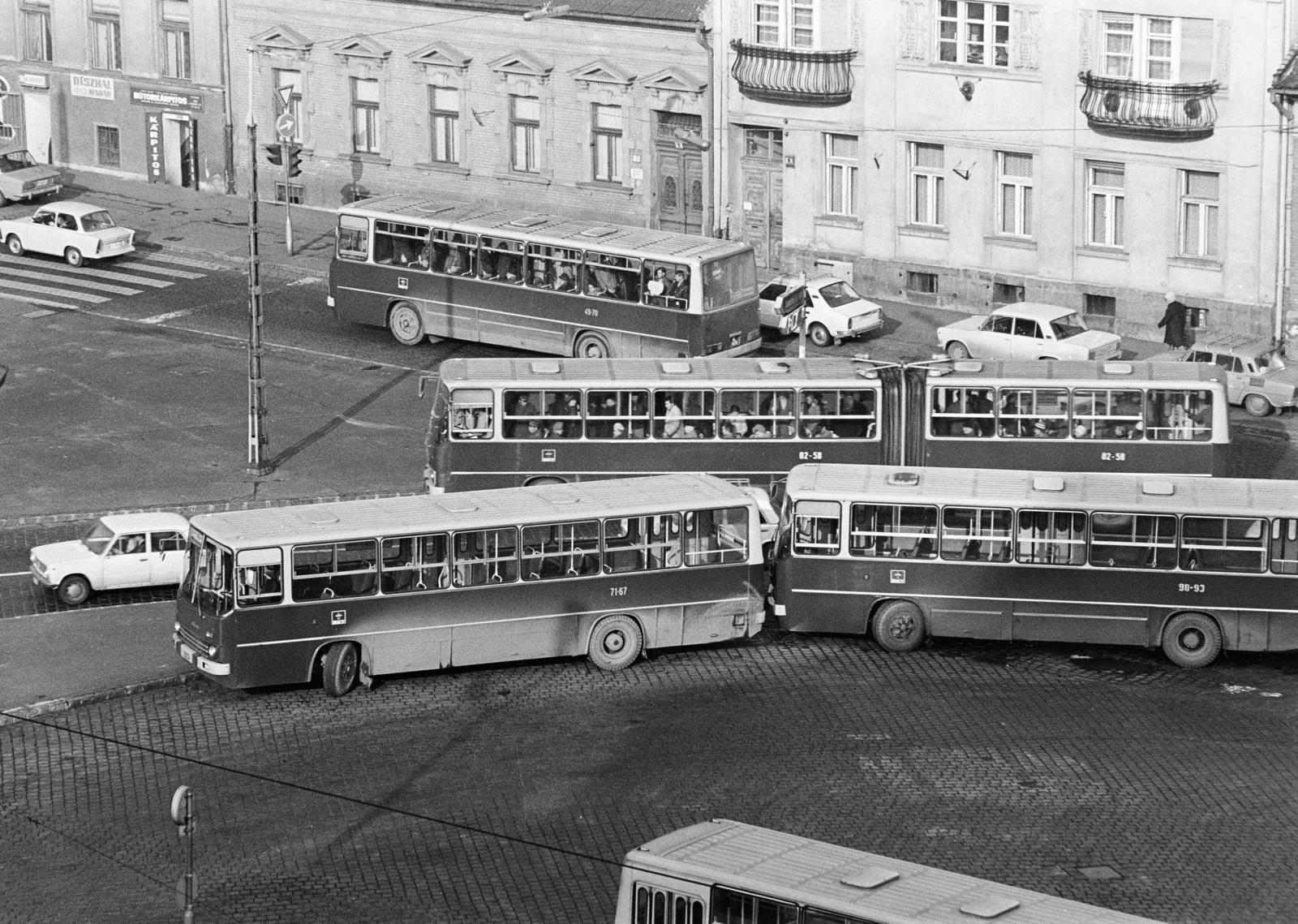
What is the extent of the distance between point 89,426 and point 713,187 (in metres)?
18.8

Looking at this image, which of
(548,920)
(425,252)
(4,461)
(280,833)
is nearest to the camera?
(548,920)

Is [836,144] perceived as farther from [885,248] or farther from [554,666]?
[554,666]

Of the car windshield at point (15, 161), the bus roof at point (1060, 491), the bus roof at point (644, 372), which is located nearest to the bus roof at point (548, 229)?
the bus roof at point (644, 372)

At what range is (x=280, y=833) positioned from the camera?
30.0 meters

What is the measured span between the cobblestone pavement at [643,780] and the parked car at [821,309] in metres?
17.7

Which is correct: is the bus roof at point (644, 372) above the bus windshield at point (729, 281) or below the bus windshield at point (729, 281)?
below

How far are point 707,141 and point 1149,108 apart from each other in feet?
39.8

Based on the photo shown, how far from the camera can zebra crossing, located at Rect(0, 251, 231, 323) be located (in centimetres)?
5975

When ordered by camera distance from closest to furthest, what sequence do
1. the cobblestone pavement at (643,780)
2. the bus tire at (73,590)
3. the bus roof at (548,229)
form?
the cobblestone pavement at (643,780), the bus tire at (73,590), the bus roof at (548,229)

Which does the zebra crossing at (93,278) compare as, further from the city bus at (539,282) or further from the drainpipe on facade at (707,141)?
the drainpipe on facade at (707,141)

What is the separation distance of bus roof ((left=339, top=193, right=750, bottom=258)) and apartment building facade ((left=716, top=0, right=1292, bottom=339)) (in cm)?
675

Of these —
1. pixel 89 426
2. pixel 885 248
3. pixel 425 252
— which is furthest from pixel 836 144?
pixel 89 426

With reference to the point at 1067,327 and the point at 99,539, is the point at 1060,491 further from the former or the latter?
the point at 99,539

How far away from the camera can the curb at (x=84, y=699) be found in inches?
1355
